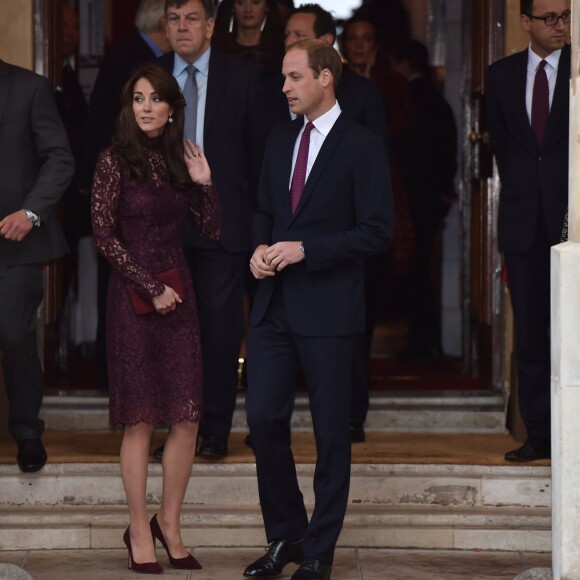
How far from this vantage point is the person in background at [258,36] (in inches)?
291

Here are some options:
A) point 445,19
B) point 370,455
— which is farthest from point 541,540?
point 445,19

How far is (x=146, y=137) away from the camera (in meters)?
5.98

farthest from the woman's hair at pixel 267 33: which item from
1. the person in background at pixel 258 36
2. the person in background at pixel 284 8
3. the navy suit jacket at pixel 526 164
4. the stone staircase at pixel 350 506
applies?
the stone staircase at pixel 350 506

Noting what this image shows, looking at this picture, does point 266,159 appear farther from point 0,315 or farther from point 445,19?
point 445,19

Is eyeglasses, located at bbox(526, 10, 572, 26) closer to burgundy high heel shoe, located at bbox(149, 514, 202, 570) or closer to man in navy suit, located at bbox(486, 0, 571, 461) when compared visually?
man in navy suit, located at bbox(486, 0, 571, 461)

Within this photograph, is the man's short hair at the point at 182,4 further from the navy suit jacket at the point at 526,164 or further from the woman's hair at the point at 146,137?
the navy suit jacket at the point at 526,164

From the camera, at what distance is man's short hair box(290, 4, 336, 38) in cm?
694

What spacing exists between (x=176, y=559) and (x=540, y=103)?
7.69ft

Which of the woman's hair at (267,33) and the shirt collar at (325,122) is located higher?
the woman's hair at (267,33)

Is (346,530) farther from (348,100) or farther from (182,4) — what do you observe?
(182,4)

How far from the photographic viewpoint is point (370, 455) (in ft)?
22.0

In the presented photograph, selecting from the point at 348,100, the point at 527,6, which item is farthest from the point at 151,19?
the point at 527,6

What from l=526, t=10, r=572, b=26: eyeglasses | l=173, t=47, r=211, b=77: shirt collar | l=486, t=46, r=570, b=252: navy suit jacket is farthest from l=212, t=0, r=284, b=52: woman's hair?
l=526, t=10, r=572, b=26: eyeglasses

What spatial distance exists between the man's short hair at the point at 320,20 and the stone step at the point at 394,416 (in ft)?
5.58
